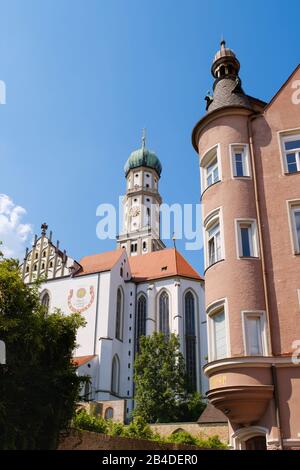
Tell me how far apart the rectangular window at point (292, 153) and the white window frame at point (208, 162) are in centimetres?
214

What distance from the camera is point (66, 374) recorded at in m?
12.7

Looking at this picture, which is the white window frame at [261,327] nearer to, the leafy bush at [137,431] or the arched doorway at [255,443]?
the arched doorway at [255,443]

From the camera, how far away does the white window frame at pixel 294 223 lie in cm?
1398

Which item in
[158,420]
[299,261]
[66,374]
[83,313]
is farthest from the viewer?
[83,313]

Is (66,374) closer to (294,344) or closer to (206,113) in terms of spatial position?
(294,344)

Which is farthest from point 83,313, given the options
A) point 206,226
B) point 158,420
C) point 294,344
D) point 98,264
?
point 294,344

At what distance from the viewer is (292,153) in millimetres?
15414

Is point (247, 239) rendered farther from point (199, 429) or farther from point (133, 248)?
point (133, 248)

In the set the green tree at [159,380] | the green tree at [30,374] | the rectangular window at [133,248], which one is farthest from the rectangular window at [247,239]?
the rectangular window at [133,248]

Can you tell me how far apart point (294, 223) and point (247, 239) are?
147 cm

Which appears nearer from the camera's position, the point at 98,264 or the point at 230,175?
the point at 230,175

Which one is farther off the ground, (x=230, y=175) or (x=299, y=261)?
(x=230, y=175)
